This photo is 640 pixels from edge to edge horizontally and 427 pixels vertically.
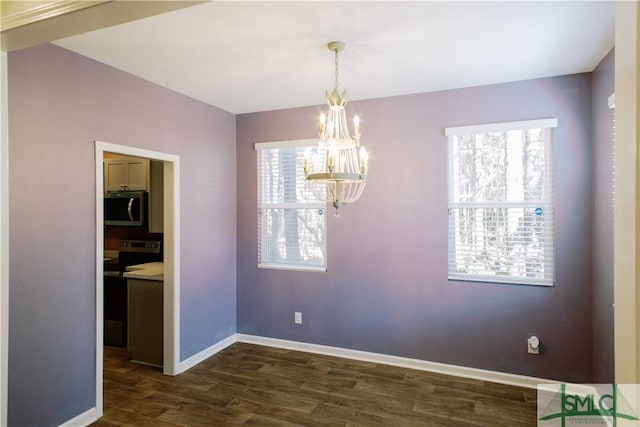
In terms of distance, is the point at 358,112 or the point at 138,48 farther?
the point at 358,112

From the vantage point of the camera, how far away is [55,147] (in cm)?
244

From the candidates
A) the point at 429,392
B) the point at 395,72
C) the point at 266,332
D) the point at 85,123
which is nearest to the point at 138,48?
the point at 85,123

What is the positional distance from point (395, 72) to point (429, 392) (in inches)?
107

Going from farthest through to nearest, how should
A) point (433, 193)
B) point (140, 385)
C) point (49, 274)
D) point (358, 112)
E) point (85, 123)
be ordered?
point (358, 112)
point (433, 193)
point (140, 385)
point (85, 123)
point (49, 274)

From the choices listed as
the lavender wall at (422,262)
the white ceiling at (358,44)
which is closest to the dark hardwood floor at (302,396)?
the lavender wall at (422,262)

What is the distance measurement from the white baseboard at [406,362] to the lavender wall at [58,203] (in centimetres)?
185

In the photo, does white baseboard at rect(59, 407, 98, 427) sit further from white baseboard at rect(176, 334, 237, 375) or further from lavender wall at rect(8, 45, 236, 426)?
white baseboard at rect(176, 334, 237, 375)

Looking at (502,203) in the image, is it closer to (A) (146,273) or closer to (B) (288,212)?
(B) (288,212)

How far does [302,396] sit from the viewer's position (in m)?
3.04

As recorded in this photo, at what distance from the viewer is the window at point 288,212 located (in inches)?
157

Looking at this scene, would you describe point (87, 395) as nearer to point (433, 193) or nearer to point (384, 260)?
point (384, 260)

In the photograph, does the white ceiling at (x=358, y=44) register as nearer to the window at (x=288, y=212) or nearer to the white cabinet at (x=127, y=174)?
the window at (x=288, y=212)

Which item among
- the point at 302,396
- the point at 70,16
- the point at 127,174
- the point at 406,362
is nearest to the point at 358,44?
the point at 70,16

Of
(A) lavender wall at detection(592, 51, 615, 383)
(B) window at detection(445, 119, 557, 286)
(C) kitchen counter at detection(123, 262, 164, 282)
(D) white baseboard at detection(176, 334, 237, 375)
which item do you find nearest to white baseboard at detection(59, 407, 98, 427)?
(D) white baseboard at detection(176, 334, 237, 375)
